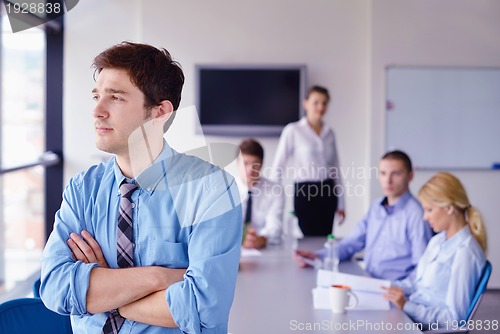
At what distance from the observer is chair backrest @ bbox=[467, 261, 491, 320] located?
8.54 ft

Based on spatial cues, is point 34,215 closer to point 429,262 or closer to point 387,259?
point 387,259

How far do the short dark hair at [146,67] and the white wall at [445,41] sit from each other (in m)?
4.61

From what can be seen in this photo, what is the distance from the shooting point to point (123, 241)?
59.1 inches

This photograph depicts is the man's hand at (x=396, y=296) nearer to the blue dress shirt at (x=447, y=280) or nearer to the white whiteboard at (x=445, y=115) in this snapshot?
the blue dress shirt at (x=447, y=280)

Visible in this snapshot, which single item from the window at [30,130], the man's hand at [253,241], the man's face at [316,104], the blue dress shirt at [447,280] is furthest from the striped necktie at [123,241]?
the window at [30,130]

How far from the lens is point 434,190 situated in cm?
292

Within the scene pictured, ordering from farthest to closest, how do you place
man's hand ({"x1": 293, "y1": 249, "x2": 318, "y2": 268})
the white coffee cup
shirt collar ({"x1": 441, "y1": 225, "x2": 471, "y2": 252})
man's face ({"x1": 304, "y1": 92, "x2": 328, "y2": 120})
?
man's face ({"x1": 304, "y1": 92, "x2": 328, "y2": 120})
man's hand ({"x1": 293, "y1": 249, "x2": 318, "y2": 268})
shirt collar ({"x1": 441, "y1": 225, "x2": 471, "y2": 252})
the white coffee cup

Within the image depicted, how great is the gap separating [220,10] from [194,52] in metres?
0.45

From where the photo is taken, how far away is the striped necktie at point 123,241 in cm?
150

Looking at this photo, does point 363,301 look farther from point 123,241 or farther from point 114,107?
point 114,107

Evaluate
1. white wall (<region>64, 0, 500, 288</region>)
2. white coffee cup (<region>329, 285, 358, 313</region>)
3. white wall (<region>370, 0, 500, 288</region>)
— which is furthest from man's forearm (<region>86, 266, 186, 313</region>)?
white wall (<region>370, 0, 500, 288</region>)

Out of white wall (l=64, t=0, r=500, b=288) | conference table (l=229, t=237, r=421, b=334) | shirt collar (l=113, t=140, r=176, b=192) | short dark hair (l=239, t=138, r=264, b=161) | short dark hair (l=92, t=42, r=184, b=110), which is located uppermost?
white wall (l=64, t=0, r=500, b=288)

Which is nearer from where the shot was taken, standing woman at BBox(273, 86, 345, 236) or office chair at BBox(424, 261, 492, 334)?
office chair at BBox(424, 261, 492, 334)

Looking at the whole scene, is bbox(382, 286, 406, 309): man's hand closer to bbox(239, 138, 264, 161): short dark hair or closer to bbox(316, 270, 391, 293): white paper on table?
bbox(316, 270, 391, 293): white paper on table
